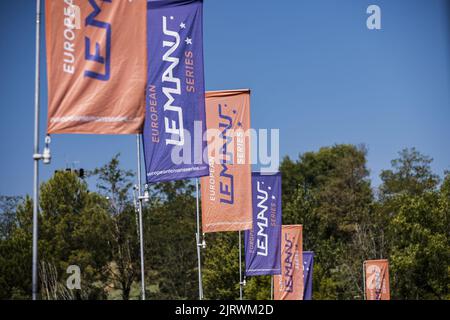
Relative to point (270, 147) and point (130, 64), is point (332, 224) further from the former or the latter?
point (130, 64)

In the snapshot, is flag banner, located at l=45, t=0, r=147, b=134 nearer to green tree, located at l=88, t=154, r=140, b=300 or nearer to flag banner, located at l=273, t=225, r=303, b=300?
flag banner, located at l=273, t=225, r=303, b=300

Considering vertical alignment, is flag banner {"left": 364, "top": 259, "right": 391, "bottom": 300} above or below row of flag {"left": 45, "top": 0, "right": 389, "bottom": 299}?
below

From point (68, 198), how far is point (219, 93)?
41.2 meters

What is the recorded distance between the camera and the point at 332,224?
74.5 meters

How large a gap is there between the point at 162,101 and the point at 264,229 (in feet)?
38.5

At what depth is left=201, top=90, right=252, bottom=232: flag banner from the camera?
23.0 m

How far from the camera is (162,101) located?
705 inches

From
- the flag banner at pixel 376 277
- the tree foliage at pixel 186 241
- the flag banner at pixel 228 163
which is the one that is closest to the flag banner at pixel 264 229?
the flag banner at pixel 228 163

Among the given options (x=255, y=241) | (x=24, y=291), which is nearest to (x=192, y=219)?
(x=24, y=291)

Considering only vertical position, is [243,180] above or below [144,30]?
below

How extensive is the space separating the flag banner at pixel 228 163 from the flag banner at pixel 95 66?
962cm

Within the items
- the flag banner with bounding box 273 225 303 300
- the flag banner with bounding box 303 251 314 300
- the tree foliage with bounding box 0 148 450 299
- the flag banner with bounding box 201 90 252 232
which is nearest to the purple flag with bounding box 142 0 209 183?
the flag banner with bounding box 201 90 252 232

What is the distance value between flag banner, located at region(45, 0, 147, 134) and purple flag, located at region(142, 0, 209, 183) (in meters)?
3.86

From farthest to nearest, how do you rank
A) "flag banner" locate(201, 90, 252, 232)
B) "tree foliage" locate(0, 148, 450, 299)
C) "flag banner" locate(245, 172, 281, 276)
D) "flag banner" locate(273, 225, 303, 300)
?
"tree foliage" locate(0, 148, 450, 299) → "flag banner" locate(273, 225, 303, 300) → "flag banner" locate(245, 172, 281, 276) → "flag banner" locate(201, 90, 252, 232)
